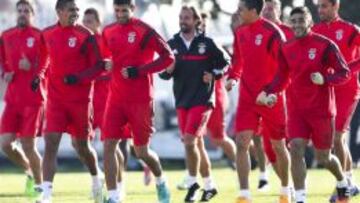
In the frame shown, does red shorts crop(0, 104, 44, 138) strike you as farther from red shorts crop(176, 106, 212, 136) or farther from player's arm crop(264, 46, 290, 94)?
player's arm crop(264, 46, 290, 94)

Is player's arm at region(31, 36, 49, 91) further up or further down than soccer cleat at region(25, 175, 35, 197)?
further up

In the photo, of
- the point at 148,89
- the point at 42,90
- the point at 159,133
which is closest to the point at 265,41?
the point at 148,89

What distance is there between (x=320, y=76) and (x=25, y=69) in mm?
4797

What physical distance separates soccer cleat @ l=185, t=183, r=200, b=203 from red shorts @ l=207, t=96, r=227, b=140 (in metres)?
2.44

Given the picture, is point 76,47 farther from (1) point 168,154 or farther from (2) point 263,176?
(1) point 168,154

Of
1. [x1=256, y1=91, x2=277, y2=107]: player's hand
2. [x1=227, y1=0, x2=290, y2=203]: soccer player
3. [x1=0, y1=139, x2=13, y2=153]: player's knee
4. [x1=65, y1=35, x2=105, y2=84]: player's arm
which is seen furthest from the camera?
[x1=0, y1=139, x2=13, y2=153]: player's knee

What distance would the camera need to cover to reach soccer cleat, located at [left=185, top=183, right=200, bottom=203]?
19.5 metres

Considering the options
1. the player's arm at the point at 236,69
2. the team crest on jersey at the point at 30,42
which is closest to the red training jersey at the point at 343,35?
the player's arm at the point at 236,69

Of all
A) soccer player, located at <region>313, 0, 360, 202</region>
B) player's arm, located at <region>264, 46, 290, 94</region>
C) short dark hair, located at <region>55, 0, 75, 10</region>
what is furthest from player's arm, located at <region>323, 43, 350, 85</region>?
short dark hair, located at <region>55, 0, 75, 10</region>

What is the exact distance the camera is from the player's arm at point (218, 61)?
19328mm

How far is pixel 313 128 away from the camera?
16.7 m

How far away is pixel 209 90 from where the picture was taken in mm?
19562

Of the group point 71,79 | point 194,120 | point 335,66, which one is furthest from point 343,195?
point 71,79

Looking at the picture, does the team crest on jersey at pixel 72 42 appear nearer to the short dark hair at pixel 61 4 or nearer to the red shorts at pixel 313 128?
the short dark hair at pixel 61 4
